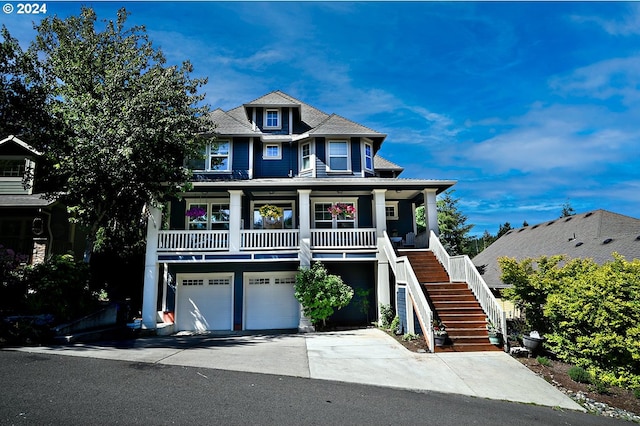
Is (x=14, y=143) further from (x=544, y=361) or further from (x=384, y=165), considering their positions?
(x=544, y=361)

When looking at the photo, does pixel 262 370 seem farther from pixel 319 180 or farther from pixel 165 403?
pixel 319 180

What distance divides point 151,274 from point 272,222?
5456mm

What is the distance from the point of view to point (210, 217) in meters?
16.8

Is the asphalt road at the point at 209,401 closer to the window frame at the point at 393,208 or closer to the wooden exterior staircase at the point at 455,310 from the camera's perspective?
the wooden exterior staircase at the point at 455,310

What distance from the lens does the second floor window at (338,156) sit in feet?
57.1

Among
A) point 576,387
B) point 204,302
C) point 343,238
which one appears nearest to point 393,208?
point 343,238

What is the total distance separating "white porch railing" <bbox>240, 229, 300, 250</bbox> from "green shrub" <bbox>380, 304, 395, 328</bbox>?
422 cm

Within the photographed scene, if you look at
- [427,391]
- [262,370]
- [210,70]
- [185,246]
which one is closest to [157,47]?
[210,70]

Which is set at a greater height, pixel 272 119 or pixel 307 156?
pixel 272 119

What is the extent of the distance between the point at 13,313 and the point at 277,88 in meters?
14.8

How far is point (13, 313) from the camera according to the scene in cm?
1075

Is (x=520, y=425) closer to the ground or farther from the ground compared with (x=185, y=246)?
closer to the ground

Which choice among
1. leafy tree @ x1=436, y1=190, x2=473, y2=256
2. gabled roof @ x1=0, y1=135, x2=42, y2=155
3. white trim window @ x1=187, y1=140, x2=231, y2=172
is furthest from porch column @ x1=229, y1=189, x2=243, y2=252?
leafy tree @ x1=436, y1=190, x2=473, y2=256

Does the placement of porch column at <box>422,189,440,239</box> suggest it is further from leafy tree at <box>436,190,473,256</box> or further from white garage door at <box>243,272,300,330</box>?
leafy tree at <box>436,190,473,256</box>
